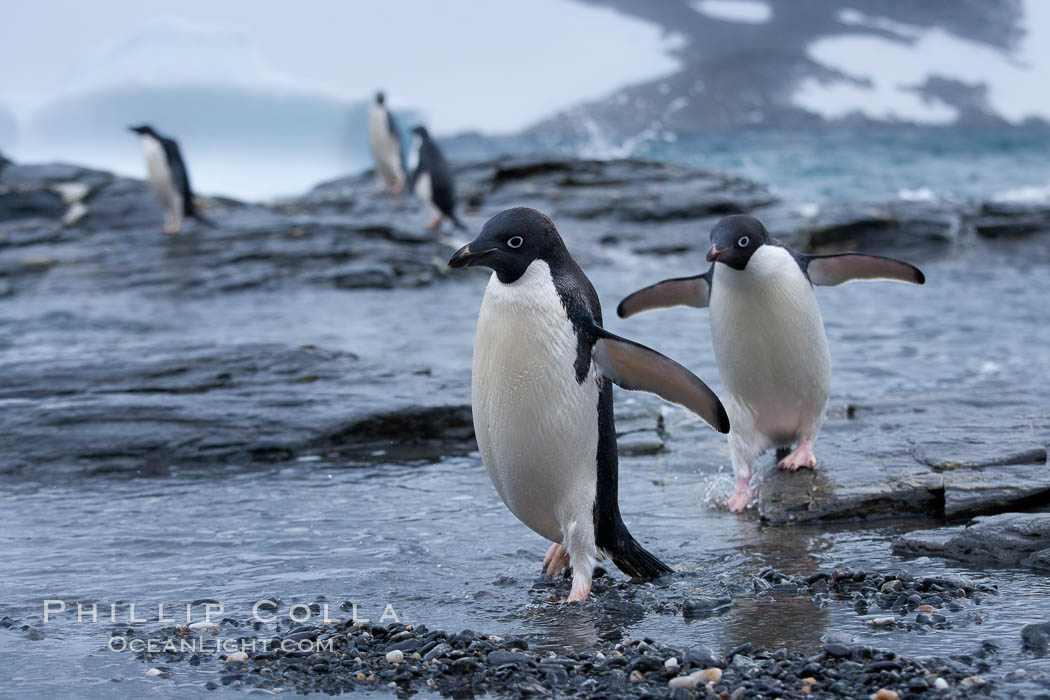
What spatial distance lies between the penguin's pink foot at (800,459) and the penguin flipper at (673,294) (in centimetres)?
73

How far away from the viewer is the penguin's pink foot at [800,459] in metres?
4.68

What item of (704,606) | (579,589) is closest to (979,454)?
(704,606)

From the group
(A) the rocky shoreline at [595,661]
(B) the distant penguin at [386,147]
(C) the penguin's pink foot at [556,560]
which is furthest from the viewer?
(B) the distant penguin at [386,147]

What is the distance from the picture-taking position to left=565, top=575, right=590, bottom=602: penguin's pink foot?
11.2ft

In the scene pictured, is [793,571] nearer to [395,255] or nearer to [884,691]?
[884,691]

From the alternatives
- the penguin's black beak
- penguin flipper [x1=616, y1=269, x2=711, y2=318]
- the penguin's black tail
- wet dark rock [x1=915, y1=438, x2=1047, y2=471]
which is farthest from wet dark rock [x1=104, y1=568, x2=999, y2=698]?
penguin flipper [x1=616, y1=269, x2=711, y2=318]

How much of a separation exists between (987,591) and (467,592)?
154 cm

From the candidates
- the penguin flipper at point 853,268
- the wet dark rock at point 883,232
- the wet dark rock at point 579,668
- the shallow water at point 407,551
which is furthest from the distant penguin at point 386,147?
the wet dark rock at point 579,668

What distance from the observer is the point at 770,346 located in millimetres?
4539

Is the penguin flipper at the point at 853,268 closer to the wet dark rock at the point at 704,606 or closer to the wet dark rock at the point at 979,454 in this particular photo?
the wet dark rock at the point at 979,454

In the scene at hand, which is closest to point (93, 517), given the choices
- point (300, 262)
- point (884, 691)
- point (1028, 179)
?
point (884, 691)

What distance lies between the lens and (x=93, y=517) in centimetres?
463

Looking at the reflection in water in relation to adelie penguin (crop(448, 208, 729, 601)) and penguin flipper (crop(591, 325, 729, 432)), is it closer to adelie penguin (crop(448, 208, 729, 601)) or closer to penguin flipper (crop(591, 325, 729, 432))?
adelie penguin (crop(448, 208, 729, 601))

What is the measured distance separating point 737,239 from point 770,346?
511 mm
